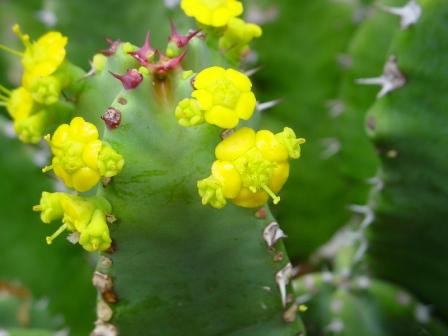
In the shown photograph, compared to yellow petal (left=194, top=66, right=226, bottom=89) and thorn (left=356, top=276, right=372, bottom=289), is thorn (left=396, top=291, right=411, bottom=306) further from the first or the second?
yellow petal (left=194, top=66, right=226, bottom=89)

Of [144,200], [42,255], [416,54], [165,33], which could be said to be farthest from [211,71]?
[42,255]

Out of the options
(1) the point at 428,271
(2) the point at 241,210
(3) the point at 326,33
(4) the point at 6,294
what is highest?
(2) the point at 241,210

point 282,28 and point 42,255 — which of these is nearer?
point 42,255

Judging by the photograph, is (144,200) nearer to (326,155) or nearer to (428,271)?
(428,271)

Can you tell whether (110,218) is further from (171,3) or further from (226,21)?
(171,3)

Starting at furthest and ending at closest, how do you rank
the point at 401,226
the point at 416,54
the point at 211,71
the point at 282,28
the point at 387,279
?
the point at 282,28 → the point at 387,279 → the point at 401,226 → the point at 416,54 → the point at 211,71
